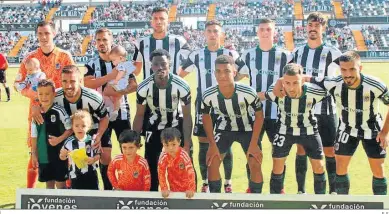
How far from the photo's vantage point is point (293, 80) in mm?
4879

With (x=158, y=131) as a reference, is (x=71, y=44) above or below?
above

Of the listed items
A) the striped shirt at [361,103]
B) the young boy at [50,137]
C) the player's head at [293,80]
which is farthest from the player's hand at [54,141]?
the striped shirt at [361,103]

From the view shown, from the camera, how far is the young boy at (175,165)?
4695 mm

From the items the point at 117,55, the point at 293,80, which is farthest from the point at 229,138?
the point at 117,55

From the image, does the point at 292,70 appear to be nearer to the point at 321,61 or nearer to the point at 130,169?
the point at 321,61

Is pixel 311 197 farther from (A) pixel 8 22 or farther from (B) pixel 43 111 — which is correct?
(A) pixel 8 22

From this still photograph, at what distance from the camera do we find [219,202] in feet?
14.4

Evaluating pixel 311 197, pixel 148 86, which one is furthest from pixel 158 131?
pixel 311 197

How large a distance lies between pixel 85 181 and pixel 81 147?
1.17ft

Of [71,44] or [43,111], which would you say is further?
[71,44]

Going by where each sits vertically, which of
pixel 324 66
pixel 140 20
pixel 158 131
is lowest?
pixel 158 131

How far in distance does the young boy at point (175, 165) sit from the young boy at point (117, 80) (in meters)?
1.08

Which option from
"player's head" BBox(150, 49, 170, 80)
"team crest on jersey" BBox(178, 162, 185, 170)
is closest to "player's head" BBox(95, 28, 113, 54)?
"player's head" BBox(150, 49, 170, 80)

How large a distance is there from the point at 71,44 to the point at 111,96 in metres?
37.8
